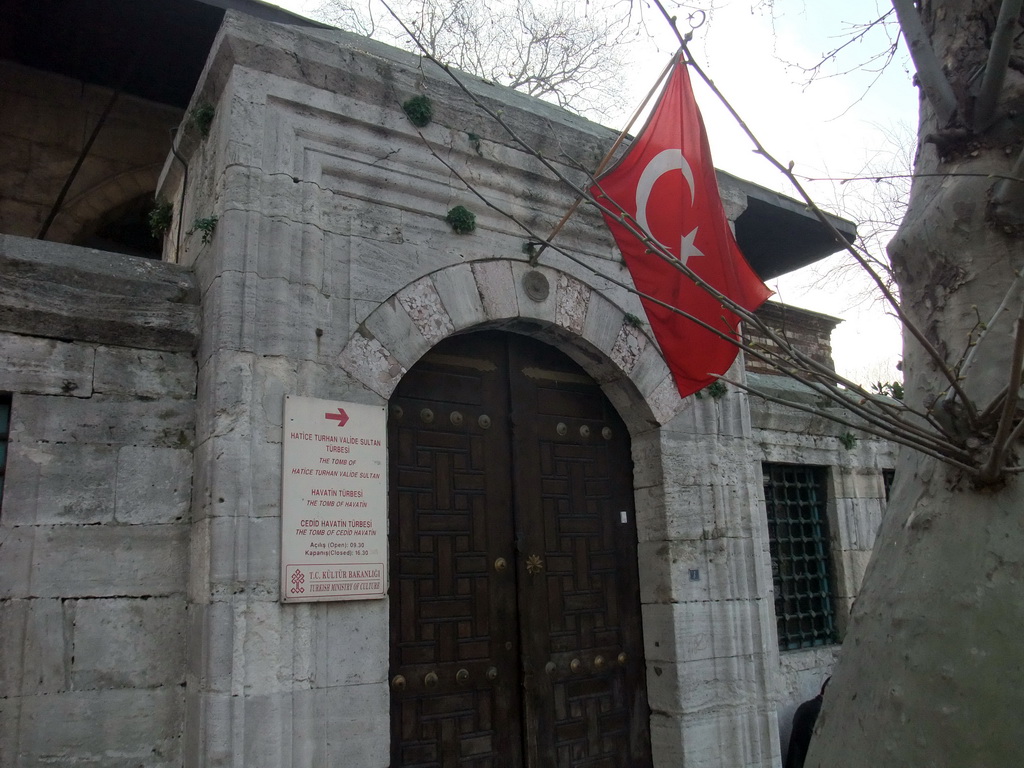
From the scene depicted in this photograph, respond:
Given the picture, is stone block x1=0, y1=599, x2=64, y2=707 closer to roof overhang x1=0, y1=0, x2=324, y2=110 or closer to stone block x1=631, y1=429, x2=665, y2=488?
stone block x1=631, y1=429, x2=665, y2=488

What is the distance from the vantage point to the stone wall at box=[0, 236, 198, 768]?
314cm

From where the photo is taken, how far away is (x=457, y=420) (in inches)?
169

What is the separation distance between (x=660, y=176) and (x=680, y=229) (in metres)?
0.31

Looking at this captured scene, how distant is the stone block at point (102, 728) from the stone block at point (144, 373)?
1239 mm

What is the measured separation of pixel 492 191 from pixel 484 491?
5.43 feet

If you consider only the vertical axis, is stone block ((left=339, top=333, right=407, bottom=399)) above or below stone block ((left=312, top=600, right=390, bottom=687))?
Result: above

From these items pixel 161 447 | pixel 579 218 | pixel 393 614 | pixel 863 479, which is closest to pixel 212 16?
pixel 579 218

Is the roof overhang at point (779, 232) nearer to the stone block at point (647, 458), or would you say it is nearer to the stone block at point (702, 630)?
the stone block at point (647, 458)

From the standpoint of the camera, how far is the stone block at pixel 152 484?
3.41 m

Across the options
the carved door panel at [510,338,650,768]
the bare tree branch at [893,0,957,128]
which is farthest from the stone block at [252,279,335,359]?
the bare tree branch at [893,0,957,128]

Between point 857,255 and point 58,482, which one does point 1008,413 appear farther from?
point 58,482

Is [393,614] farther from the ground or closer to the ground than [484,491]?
closer to the ground

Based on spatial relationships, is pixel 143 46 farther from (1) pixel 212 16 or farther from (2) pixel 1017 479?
(2) pixel 1017 479

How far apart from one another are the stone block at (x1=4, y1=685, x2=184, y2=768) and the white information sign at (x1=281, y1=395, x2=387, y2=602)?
2.29 ft
